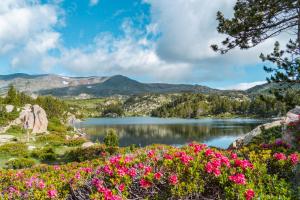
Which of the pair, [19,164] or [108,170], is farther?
[19,164]

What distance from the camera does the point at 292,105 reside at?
19.5 meters

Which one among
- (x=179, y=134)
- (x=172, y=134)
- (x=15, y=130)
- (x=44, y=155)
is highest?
(x=44, y=155)

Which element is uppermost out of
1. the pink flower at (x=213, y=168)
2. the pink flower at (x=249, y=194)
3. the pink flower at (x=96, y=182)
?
the pink flower at (x=213, y=168)

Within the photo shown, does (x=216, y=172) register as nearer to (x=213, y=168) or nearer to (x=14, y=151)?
(x=213, y=168)

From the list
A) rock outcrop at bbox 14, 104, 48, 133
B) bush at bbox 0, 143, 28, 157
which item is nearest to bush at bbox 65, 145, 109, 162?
bush at bbox 0, 143, 28, 157

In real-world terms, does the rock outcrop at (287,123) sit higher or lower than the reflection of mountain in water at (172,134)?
higher

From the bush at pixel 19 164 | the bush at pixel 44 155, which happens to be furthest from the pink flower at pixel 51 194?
the bush at pixel 44 155

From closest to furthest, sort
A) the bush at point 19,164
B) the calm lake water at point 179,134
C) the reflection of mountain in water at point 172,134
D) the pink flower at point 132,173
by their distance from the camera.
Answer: the pink flower at point 132,173 < the bush at point 19,164 < the calm lake water at point 179,134 < the reflection of mountain in water at point 172,134

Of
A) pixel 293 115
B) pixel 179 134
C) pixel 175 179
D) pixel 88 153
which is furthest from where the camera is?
pixel 179 134

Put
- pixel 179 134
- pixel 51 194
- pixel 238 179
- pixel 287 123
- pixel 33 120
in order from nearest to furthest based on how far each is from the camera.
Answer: pixel 238 179 < pixel 51 194 < pixel 287 123 < pixel 33 120 < pixel 179 134

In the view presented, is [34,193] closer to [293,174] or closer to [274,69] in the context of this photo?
[293,174]

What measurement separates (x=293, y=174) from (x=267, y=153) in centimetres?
96

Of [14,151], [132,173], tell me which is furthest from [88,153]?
[132,173]

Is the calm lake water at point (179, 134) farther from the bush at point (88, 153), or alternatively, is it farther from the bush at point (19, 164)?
the bush at point (19, 164)
